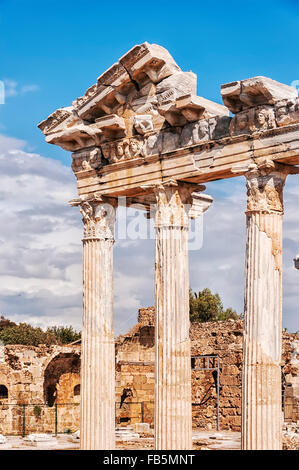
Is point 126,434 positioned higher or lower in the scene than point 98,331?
lower

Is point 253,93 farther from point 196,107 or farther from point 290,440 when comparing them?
point 290,440

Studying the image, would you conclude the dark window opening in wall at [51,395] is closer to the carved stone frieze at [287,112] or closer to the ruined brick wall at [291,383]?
the ruined brick wall at [291,383]

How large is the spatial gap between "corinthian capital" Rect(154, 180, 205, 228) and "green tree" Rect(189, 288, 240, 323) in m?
48.3

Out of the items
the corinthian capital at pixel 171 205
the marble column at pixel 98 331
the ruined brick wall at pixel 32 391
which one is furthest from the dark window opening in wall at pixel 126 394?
the corinthian capital at pixel 171 205

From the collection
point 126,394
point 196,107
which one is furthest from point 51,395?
point 196,107

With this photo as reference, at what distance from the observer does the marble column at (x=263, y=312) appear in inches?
621

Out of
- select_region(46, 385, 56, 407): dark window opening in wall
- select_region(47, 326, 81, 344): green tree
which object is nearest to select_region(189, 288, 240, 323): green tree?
select_region(47, 326, 81, 344): green tree

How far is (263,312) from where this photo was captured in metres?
15.9

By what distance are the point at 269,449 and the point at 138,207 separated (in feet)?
21.1

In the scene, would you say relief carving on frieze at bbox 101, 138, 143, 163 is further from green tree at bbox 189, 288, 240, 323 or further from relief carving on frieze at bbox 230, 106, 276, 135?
green tree at bbox 189, 288, 240, 323

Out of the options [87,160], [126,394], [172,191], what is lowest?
[126,394]

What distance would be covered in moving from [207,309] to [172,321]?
165 feet

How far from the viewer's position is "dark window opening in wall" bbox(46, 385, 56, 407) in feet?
121

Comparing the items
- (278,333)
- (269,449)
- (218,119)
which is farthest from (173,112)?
(269,449)
